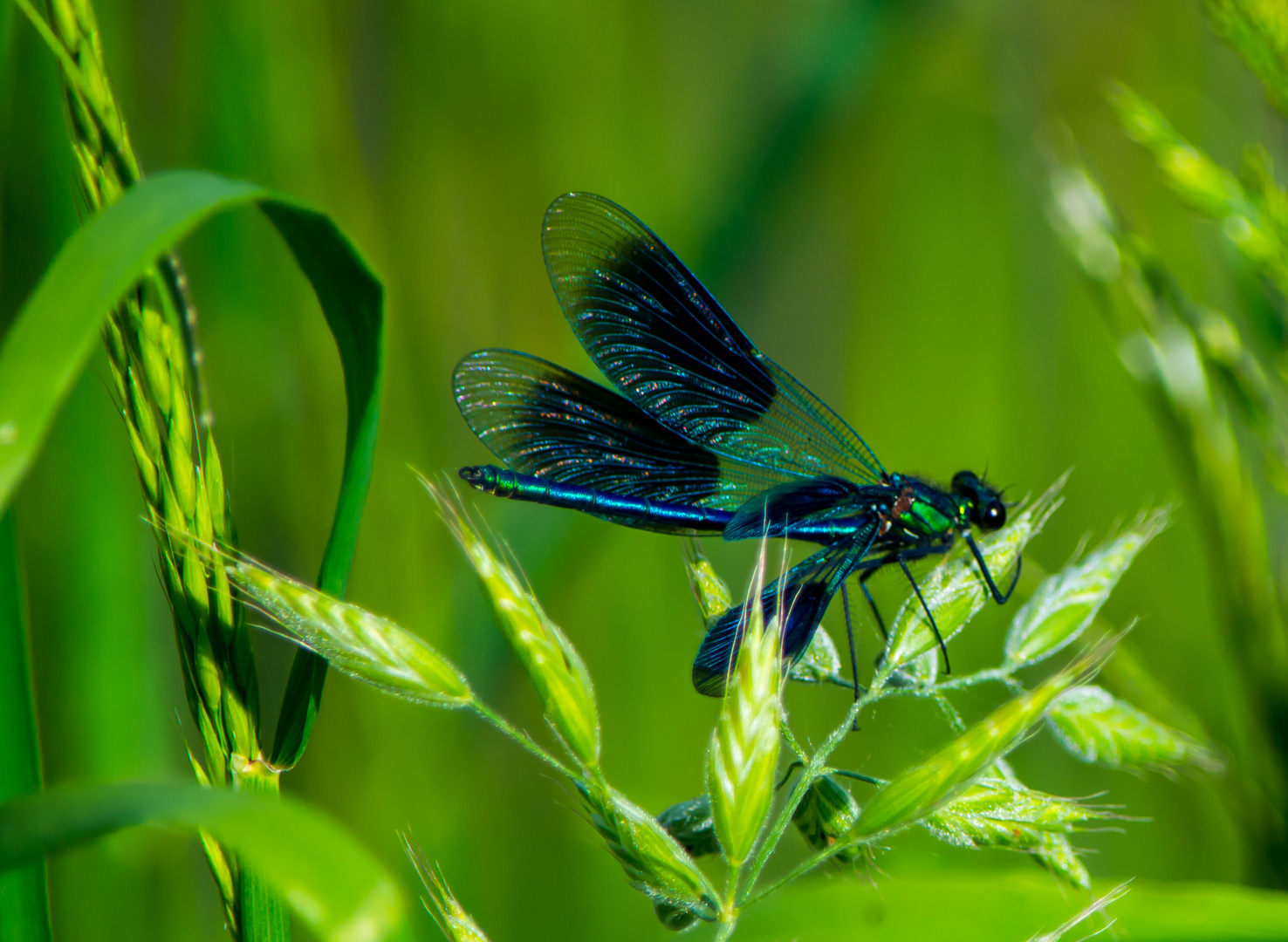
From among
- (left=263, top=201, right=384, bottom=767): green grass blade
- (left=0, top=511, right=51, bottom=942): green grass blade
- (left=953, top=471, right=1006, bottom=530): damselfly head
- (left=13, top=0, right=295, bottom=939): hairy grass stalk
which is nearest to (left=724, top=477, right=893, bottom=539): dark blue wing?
(left=953, top=471, right=1006, bottom=530): damselfly head

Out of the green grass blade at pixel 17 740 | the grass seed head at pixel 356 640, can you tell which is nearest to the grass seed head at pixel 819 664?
the grass seed head at pixel 356 640

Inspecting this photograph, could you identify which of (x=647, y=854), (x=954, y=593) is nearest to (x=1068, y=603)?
(x=954, y=593)

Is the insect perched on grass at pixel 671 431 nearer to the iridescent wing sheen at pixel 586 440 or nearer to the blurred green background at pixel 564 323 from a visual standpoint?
the iridescent wing sheen at pixel 586 440

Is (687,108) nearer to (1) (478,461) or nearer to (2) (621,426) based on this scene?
(1) (478,461)

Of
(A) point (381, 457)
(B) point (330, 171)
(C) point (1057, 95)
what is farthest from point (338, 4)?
(C) point (1057, 95)

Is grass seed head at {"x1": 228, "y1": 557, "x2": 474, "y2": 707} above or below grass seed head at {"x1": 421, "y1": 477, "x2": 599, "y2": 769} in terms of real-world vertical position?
below

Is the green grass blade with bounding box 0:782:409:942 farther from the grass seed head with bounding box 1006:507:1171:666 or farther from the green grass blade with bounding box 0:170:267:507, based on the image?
the grass seed head with bounding box 1006:507:1171:666
